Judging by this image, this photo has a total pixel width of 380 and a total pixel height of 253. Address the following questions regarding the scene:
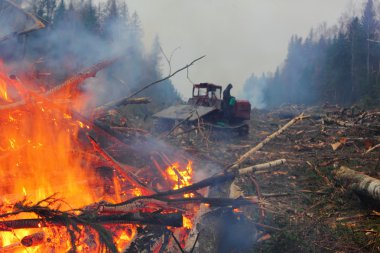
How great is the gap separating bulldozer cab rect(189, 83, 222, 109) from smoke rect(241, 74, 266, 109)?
111m

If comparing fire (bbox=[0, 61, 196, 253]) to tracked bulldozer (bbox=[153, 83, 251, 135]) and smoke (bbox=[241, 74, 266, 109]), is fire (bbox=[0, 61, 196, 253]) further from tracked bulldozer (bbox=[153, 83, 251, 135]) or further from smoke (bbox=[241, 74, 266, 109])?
smoke (bbox=[241, 74, 266, 109])

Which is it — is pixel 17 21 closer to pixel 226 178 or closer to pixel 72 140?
pixel 72 140

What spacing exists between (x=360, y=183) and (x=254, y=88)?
150 m

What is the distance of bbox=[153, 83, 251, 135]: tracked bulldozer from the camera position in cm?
1716

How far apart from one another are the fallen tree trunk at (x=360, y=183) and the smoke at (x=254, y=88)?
4767 inches

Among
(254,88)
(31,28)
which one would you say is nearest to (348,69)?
(31,28)

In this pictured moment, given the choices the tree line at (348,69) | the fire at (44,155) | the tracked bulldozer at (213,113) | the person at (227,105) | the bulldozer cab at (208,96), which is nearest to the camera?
the fire at (44,155)

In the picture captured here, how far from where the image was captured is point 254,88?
153 metres

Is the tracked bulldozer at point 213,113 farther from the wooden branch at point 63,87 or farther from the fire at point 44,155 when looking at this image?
the fire at point 44,155

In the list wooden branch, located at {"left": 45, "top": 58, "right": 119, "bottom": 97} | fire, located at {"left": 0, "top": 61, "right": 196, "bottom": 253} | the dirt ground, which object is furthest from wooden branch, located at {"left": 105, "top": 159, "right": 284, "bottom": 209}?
wooden branch, located at {"left": 45, "top": 58, "right": 119, "bottom": 97}

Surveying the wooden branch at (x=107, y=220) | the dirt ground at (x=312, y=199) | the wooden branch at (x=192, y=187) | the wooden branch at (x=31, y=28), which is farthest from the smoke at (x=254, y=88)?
the wooden branch at (x=107, y=220)

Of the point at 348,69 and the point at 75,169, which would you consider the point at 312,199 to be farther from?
the point at 348,69

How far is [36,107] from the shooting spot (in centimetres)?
552

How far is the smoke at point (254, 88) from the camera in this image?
134m
